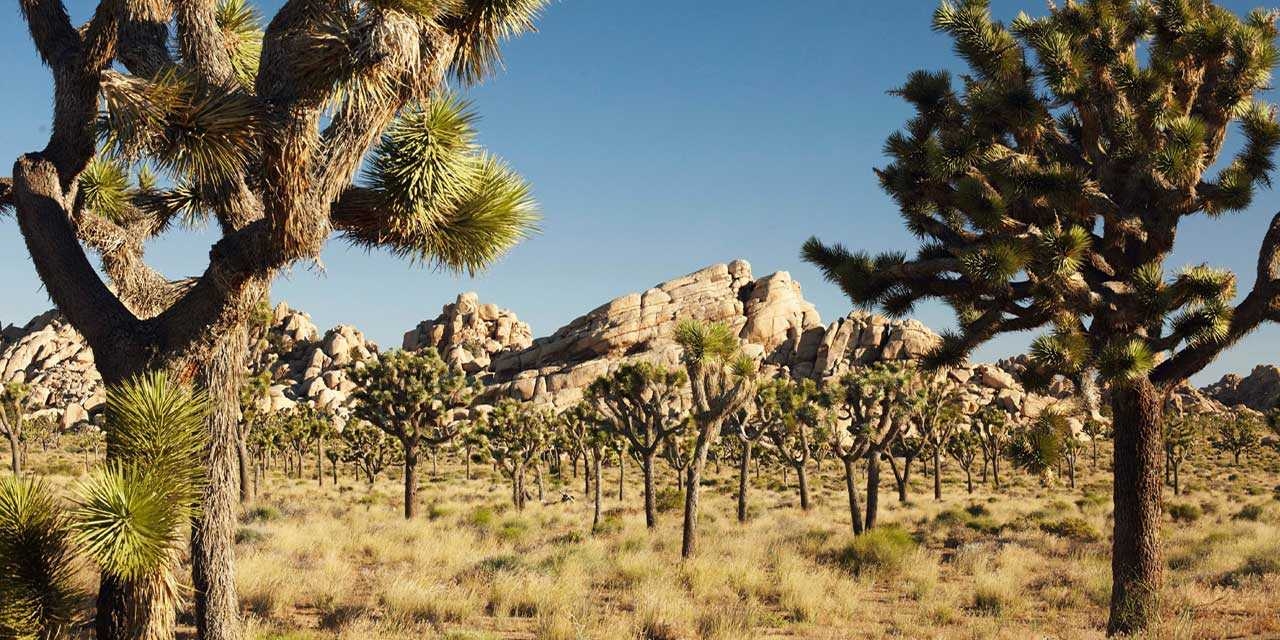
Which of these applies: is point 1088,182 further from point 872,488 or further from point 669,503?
point 669,503

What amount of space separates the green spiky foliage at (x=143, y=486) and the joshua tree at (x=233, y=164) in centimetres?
86

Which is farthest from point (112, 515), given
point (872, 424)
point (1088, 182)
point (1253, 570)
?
point (872, 424)

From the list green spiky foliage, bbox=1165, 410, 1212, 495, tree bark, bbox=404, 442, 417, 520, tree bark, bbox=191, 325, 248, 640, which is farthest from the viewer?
green spiky foliage, bbox=1165, 410, 1212, 495

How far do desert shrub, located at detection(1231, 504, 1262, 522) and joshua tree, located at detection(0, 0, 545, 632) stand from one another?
24.7 m

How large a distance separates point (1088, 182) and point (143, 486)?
30.4 ft

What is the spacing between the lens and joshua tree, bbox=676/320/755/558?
49.9 ft

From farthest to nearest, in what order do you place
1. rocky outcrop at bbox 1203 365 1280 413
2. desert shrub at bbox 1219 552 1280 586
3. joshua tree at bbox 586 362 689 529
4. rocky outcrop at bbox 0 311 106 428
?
rocky outcrop at bbox 1203 365 1280 413, rocky outcrop at bbox 0 311 106 428, joshua tree at bbox 586 362 689 529, desert shrub at bbox 1219 552 1280 586

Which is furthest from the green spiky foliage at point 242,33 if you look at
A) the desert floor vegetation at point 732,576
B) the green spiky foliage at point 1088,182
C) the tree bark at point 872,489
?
the tree bark at point 872,489

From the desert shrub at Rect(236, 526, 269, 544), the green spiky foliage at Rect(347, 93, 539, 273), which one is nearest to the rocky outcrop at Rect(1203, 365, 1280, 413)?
the desert shrub at Rect(236, 526, 269, 544)

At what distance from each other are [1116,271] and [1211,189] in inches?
49.5

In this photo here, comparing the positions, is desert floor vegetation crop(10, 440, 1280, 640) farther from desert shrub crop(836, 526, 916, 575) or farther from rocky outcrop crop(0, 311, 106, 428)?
rocky outcrop crop(0, 311, 106, 428)

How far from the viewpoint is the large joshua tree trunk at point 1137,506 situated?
8562 millimetres

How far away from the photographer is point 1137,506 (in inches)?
341

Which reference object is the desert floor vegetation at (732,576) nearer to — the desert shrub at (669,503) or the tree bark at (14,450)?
the desert shrub at (669,503)
